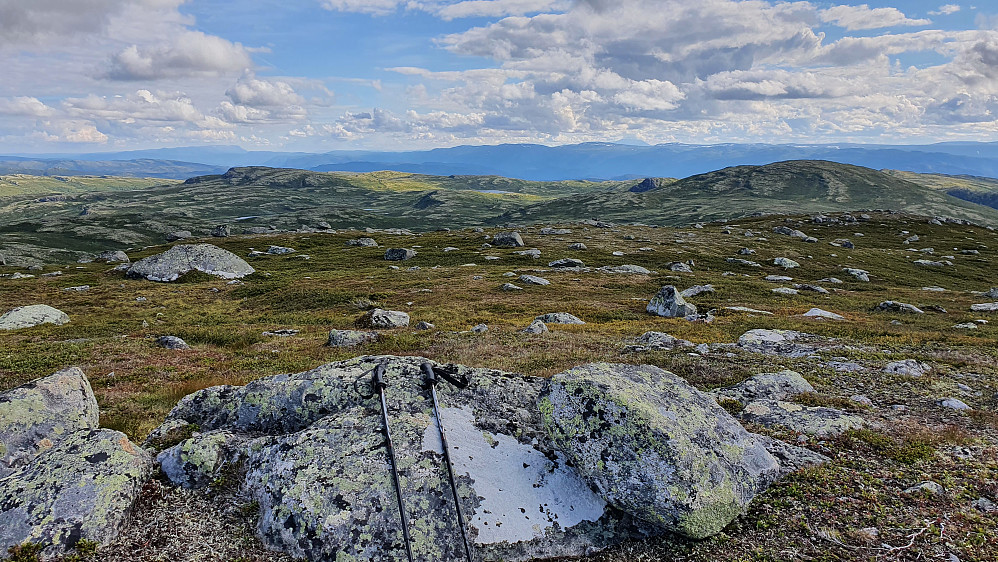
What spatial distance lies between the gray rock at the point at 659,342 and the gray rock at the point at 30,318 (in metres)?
42.8

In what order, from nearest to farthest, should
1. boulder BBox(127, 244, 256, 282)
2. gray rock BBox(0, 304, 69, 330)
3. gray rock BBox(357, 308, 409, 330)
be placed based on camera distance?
gray rock BBox(357, 308, 409, 330), gray rock BBox(0, 304, 69, 330), boulder BBox(127, 244, 256, 282)

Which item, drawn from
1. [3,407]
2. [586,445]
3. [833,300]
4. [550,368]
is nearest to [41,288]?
[3,407]

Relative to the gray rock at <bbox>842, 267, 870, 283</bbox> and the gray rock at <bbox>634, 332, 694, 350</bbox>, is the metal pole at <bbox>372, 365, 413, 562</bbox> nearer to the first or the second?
the gray rock at <bbox>634, 332, 694, 350</bbox>

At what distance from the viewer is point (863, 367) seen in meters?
20.5

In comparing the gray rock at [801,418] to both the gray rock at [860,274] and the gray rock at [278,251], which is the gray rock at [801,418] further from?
the gray rock at [278,251]

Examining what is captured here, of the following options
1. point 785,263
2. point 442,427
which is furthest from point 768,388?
point 785,263

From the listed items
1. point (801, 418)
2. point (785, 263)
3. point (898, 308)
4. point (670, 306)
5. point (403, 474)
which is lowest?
point (785, 263)

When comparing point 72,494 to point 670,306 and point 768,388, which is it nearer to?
point 768,388

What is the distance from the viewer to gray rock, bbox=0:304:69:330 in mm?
34438

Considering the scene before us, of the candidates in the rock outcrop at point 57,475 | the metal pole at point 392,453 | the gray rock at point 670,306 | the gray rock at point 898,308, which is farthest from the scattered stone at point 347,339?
the gray rock at point 898,308

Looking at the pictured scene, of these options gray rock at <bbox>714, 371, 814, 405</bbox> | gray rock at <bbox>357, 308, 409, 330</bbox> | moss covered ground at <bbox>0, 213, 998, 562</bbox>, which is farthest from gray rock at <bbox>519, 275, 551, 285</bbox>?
gray rock at <bbox>714, 371, 814, 405</bbox>

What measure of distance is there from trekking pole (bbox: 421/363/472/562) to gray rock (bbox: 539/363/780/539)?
226 centimetres

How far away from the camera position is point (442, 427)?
34.3ft

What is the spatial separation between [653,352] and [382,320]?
19844mm
